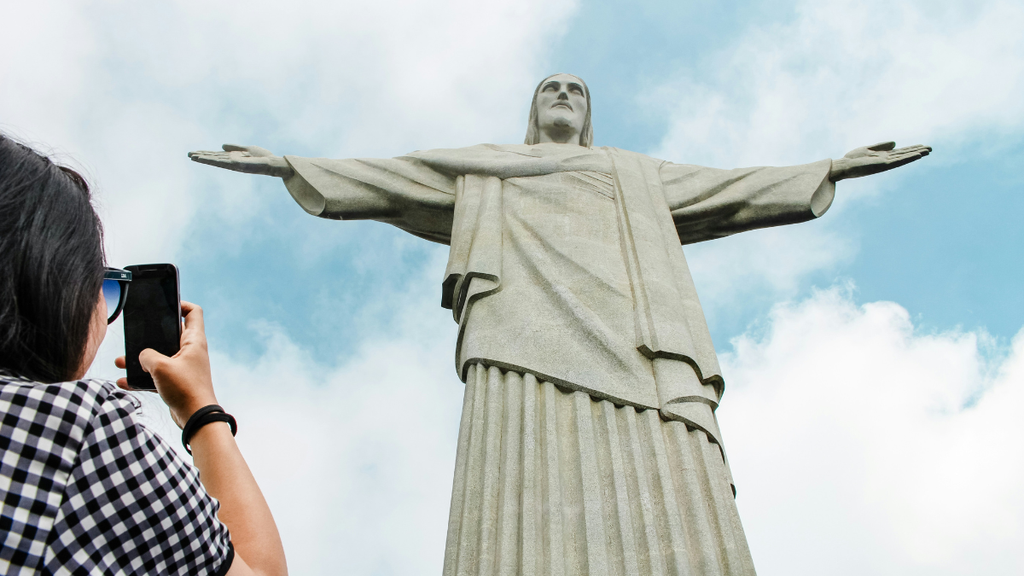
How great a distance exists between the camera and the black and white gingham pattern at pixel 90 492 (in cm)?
124

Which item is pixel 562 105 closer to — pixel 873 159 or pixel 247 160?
pixel 873 159

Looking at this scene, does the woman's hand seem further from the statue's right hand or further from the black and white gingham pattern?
the statue's right hand

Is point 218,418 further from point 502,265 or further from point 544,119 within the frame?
point 544,119

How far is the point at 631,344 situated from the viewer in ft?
16.4

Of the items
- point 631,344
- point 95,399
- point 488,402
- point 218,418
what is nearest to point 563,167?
point 631,344

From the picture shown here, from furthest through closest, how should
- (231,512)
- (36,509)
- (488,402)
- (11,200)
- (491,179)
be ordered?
(491,179)
(488,402)
(231,512)
(11,200)
(36,509)

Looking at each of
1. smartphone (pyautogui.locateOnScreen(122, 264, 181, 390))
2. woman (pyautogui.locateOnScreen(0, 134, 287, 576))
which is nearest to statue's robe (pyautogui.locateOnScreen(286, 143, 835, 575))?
smartphone (pyautogui.locateOnScreen(122, 264, 181, 390))

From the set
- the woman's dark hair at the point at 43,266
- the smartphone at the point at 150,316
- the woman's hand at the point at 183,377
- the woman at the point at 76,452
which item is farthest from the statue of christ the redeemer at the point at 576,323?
the woman's dark hair at the point at 43,266

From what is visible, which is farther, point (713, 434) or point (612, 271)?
point (612, 271)

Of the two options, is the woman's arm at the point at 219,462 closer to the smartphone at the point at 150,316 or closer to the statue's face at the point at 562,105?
the smartphone at the point at 150,316

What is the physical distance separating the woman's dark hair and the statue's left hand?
6247mm

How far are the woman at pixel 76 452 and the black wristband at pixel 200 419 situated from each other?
0.07 m

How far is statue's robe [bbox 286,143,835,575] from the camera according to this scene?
13.6ft

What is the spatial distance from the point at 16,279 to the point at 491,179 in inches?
205
